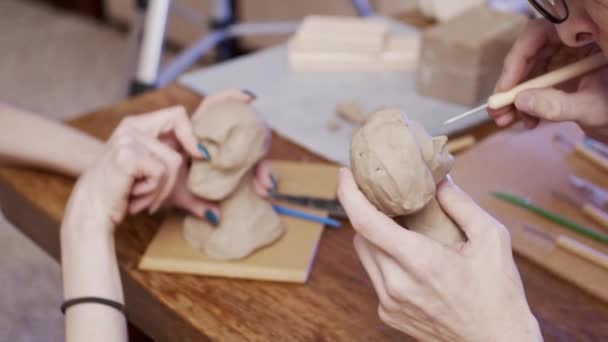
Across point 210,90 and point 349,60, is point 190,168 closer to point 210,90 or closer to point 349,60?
point 210,90

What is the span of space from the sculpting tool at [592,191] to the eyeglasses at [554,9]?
38cm

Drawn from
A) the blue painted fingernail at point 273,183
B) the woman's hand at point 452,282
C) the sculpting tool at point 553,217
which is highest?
the woman's hand at point 452,282

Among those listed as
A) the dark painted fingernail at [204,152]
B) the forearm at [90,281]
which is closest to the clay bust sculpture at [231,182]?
the dark painted fingernail at [204,152]

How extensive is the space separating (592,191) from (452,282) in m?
0.50

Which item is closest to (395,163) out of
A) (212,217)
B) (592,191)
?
(212,217)

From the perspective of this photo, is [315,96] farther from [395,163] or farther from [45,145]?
[395,163]

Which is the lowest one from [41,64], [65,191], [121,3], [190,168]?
[41,64]

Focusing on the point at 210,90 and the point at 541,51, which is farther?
the point at 210,90

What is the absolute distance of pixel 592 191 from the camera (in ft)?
3.69

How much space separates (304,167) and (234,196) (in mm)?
200

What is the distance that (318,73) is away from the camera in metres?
1.59

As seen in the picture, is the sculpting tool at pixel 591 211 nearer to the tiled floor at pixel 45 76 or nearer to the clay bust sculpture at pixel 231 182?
the clay bust sculpture at pixel 231 182

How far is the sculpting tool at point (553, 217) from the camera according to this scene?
1032mm

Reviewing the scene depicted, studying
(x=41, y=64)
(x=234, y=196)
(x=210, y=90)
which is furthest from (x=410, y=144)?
(x=41, y=64)
